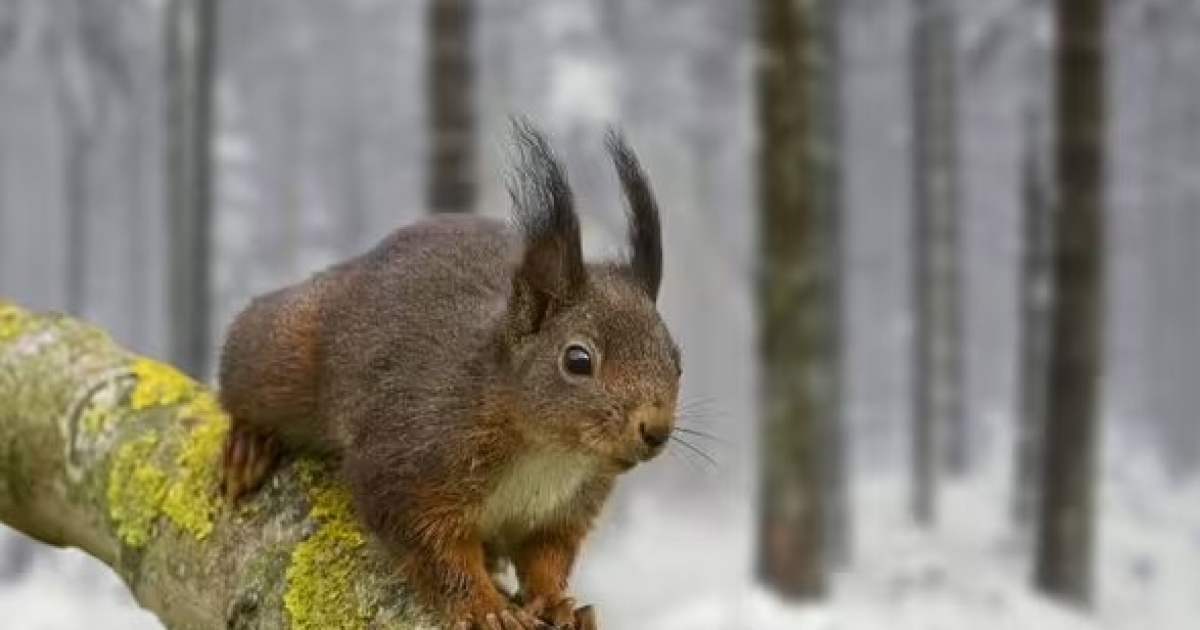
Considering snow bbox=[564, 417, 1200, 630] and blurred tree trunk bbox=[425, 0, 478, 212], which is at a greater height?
blurred tree trunk bbox=[425, 0, 478, 212]

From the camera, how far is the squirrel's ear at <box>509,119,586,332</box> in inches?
75.4

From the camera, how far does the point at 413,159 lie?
1321 inches

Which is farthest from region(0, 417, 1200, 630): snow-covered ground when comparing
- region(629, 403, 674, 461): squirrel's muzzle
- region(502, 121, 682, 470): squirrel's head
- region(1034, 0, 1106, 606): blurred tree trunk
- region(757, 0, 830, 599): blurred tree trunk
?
region(629, 403, 674, 461): squirrel's muzzle

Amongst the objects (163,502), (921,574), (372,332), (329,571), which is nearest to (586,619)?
(329,571)

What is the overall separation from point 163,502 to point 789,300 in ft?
19.5

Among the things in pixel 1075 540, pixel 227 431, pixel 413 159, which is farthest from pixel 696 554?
pixel 413 159

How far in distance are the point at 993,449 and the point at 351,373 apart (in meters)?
30.0

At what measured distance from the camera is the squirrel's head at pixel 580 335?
190 cm

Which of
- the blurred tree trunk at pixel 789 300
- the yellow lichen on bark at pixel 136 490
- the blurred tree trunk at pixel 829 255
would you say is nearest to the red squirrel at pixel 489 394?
the yellow lichen on bark at pixel 136 490

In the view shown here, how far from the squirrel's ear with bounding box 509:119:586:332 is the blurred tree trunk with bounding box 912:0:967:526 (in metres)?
13.7

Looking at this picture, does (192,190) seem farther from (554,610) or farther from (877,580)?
(554,610)

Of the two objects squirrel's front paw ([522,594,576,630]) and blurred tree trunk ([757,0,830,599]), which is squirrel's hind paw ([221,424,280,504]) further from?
blurred tree trunk ([757,0,830,599])

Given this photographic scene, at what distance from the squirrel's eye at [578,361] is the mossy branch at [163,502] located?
385mm

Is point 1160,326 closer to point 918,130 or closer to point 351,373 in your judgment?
point 918,130
